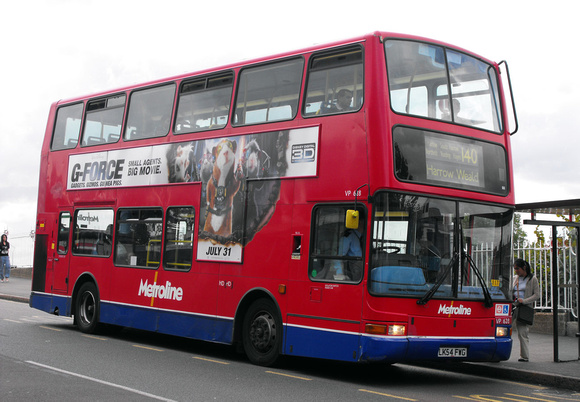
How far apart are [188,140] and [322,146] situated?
333cm

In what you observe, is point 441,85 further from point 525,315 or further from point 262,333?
point 262,333

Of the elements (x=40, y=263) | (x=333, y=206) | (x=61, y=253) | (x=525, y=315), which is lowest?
(x=525, y=315)

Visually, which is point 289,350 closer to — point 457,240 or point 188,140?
point 457,240

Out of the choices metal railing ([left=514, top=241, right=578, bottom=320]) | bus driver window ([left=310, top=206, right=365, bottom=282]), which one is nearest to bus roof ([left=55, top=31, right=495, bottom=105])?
bus driver window ([left=310, top=206, right=365, bottom=282])

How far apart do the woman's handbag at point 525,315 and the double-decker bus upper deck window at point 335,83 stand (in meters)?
4.77

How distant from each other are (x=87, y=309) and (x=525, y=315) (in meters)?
8.52

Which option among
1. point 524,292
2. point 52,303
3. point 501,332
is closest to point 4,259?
point 52,303

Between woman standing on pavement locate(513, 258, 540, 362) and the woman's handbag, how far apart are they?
6 cm

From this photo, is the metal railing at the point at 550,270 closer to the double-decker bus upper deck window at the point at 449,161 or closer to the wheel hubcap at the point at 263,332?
the double-decker bus upper deck window at the point at 449,161

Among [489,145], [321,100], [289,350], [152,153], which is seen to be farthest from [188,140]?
[489,145]

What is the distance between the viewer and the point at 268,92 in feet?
39.2

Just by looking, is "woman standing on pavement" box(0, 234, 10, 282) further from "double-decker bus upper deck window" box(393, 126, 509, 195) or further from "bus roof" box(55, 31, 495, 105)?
"double-decker bus upper deck window" box(393, 126, 509, 195)

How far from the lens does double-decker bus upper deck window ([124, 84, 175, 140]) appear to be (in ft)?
45.7

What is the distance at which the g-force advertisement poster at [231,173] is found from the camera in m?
11.3
